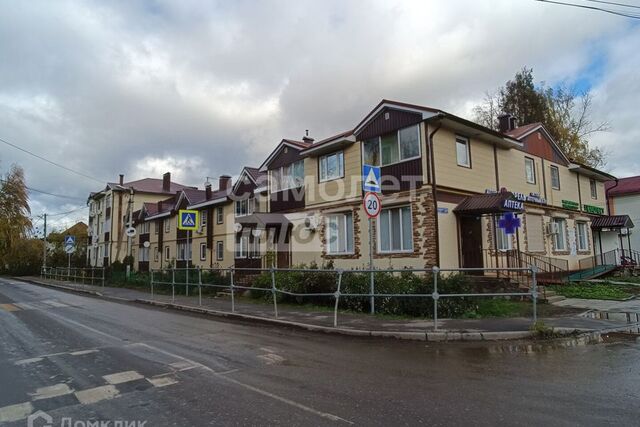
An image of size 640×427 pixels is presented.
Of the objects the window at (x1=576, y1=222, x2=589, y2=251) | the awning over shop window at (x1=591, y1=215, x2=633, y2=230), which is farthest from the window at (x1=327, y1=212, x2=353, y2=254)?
the awning over shop window at (x1=591, y1=215, x2=633, y2=230)

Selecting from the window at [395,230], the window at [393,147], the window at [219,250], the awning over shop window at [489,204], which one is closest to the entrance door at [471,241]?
the awning over shop window at [489,204]

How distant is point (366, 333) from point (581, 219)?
2107 centimetres

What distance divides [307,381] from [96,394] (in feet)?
8.48

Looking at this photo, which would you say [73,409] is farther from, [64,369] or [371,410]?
[371,410]

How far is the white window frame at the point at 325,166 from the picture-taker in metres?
18.7

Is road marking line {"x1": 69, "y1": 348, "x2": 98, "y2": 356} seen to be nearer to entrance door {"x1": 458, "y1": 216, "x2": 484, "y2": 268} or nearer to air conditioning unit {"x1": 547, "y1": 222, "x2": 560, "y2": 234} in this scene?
entrance door {"x1": 458, "y1": 216, "x2": 484, "y2": 268}

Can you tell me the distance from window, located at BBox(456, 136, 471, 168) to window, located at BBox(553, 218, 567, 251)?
27.6 feet

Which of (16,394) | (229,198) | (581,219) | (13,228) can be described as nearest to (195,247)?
(229,198)

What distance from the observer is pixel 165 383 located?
5555mm

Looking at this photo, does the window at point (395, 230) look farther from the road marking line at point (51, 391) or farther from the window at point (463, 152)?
the road marking line at point (51, 391)

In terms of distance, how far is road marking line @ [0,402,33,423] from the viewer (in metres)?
→ 4.43

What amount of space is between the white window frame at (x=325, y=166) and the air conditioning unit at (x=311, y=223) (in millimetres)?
1831

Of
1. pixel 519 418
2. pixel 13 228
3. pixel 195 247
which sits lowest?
pixel 519 418

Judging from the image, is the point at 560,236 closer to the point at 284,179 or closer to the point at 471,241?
the point at 471,241
